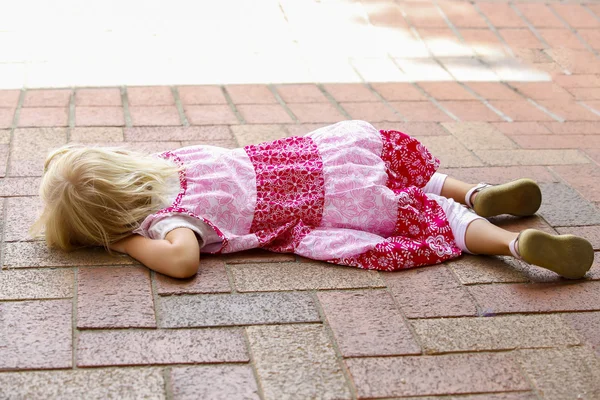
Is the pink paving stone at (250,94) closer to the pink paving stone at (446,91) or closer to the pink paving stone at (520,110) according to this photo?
the pink paving stone at (446,91)

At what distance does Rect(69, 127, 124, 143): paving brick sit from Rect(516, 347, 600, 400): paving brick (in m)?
2.11

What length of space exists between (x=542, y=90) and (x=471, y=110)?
58 centimetres

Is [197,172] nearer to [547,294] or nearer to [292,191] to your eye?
[292,191]

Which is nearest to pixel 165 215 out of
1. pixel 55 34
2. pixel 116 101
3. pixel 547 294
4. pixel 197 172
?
pixel 197 172

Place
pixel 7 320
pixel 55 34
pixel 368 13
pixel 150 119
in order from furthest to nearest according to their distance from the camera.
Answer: pixel 368 13
pixel 55 34
pixel 150 119
pixel 7 320

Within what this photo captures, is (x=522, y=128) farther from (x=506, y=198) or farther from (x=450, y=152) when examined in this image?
(x=506, y=198)

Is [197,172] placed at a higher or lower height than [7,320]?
higher

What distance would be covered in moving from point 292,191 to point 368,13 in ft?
9.51

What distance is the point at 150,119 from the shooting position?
3801 millimetres

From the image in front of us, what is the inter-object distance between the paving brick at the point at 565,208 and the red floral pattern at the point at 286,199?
0.93 meters

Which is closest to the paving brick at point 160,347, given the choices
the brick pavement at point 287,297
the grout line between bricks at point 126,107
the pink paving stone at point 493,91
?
the brick pavement at point 287,297

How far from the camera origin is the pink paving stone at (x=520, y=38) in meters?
5.04

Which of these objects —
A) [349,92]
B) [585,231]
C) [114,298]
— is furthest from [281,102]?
[114,298]

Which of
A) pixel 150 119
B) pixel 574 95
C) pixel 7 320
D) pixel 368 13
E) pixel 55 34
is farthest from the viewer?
pixel 368 13
